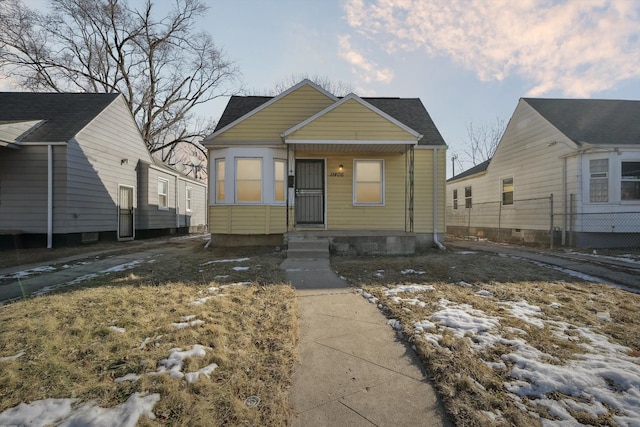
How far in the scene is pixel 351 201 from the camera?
32.7ft

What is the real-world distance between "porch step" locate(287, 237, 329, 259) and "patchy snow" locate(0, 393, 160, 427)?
5686 mm

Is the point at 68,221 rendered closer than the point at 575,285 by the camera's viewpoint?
No

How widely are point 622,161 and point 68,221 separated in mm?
18782

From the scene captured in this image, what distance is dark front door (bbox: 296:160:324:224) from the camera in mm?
10188

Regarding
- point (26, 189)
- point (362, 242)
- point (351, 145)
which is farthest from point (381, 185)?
point (26, 189)

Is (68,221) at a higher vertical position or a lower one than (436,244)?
higher

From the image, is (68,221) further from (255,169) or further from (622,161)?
(622,161)

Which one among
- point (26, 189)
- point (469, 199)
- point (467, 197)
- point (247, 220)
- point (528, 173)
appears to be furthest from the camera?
point (467, 197)

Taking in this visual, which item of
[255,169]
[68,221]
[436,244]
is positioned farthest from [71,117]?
[436,244]

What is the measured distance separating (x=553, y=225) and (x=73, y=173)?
56.4 ft

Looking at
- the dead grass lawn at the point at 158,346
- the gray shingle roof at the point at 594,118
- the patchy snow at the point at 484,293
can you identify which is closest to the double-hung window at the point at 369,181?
the patchy snow at the point at 484,293

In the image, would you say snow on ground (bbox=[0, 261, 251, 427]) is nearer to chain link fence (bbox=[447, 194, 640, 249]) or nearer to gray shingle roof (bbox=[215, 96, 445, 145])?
gray shingle roof (bbox=[215, 96, 445, 145])

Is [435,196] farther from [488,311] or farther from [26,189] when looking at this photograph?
[26,189]

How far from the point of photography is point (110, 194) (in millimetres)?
11812
